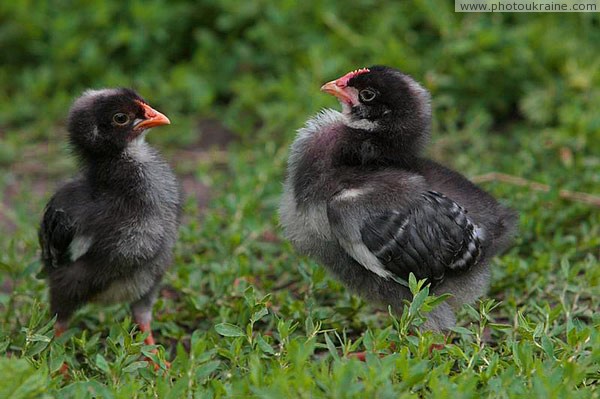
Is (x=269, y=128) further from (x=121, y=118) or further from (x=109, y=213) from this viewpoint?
(x=109, y=213)

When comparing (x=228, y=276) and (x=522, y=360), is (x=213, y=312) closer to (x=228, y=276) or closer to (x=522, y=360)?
(x=228, y=276)

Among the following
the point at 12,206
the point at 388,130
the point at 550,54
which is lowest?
the point at 12,206

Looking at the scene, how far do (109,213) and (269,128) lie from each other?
9.31 feet

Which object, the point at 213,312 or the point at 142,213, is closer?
the point at 142,213

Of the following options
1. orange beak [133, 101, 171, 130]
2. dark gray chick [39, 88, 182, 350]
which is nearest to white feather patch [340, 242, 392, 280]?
dark gray chick [39, 88, 182, 350]

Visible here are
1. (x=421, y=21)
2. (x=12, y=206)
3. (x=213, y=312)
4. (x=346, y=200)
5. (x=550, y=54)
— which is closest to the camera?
(x=346, y=200)

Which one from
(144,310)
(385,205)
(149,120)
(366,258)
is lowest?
(144,310)

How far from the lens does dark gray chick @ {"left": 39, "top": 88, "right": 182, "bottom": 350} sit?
4035 millimetres

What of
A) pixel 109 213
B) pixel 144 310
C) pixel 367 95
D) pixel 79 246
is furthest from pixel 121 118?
pixel 367 95

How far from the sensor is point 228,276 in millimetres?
Result: 4711

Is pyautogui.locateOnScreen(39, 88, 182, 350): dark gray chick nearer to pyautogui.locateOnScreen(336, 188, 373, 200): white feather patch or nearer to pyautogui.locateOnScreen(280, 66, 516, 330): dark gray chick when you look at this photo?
pyautogui.locateOnScreen(280, 66, 516, 330): dark gray chick

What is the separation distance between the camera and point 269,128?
673cm

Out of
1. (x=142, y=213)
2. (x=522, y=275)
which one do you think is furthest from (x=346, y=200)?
(x=522, y=275)

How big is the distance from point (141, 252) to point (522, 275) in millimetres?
1999
